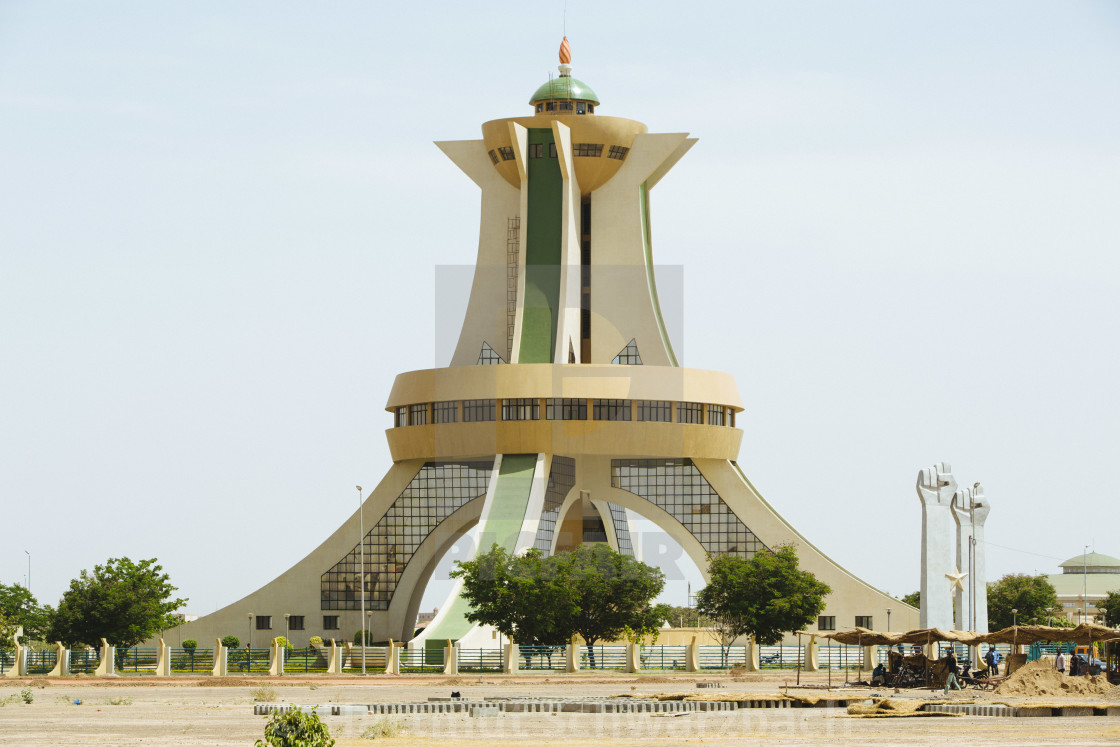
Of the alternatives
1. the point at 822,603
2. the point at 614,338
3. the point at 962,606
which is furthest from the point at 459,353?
the point at 962,606

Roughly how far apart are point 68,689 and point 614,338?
31583 mm

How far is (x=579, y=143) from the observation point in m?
66.9

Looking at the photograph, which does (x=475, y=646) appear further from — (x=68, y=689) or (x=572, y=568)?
(x=68, y=689)

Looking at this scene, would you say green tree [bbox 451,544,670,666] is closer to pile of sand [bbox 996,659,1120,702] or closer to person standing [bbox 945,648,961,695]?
person standing [bbox 945,648,961,695]

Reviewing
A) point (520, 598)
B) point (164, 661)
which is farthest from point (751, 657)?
point (164, 661)

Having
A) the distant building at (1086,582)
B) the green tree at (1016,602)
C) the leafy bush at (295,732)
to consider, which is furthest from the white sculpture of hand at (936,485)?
the distant building at (1086,582)

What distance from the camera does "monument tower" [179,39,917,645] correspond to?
206 feet

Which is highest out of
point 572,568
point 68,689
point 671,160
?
A: point 671,160

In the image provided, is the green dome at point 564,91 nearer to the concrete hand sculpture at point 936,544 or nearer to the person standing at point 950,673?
the concrete hand sculpture at point 936,544

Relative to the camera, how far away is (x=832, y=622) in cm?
6281

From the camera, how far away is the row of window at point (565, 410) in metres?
62.9

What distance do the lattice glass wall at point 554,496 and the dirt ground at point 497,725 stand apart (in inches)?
946

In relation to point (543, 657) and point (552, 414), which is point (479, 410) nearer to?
point (552, 414)

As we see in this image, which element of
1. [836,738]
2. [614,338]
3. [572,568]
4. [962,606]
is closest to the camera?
[836,738]
